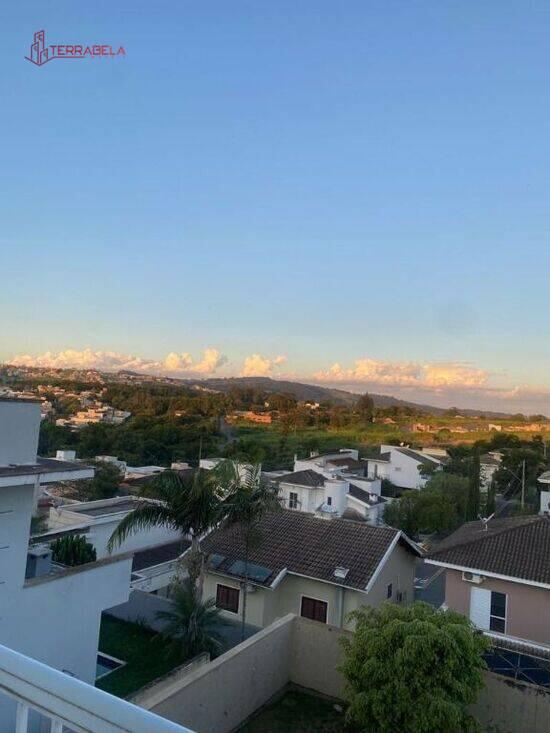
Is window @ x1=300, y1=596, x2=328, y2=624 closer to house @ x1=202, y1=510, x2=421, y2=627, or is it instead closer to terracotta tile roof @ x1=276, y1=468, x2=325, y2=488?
house @ x1=202, y1=510, x2=421, y2=627

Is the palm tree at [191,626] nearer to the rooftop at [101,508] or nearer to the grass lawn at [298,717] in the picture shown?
the grass lawn at [298,717]

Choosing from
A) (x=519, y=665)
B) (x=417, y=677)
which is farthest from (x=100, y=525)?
(x=417, y=677)

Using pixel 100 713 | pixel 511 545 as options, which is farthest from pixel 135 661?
pixel 100 713

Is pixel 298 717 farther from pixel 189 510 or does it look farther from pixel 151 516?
pixel 151 516

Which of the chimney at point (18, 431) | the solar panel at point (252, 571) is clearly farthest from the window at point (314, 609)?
the chimney at point (18, 431)

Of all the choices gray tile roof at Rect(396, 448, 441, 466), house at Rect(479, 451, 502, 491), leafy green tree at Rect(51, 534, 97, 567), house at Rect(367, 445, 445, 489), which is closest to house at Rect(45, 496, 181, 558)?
leafy green tree at Rect(51, 534, 97, 567)
